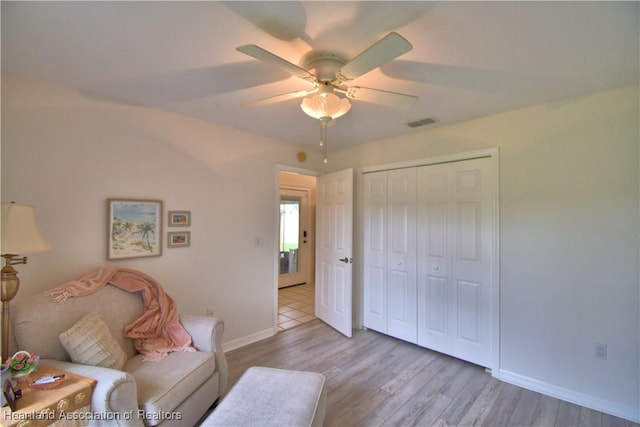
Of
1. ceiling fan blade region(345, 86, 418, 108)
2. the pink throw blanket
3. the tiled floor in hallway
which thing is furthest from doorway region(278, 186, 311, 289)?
ceiling fan blade region(345, 86, 418, 108)

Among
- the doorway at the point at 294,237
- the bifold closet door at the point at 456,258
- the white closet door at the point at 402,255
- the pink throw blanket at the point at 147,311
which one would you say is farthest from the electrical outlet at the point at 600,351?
the doorway at the point at 294,237

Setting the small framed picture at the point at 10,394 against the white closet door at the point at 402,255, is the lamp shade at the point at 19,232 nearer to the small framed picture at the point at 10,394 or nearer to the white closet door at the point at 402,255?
the small framed picture at the point at 10,394

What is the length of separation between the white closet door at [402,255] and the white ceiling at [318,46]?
3.55 feet

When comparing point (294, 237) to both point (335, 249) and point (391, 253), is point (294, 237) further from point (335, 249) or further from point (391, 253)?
point (391, 253)

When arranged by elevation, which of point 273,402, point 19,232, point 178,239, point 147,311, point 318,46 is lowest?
point 273,402

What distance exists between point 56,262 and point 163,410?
139cm

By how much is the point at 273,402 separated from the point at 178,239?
1.79m

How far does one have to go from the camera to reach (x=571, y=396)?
219 cm

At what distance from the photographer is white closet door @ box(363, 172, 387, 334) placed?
343cm

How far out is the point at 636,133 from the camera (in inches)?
78.7

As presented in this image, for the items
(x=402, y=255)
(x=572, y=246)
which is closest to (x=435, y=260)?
(x=402, y=255)

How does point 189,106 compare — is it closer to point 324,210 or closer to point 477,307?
point 324,210

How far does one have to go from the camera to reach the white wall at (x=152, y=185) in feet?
6.46

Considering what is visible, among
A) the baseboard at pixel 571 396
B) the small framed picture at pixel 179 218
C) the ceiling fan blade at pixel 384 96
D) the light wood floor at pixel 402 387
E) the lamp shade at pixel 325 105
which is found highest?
the ceiling fan blade at pixel 384 96
